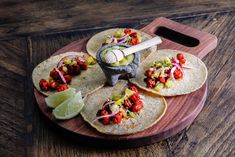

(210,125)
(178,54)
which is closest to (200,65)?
(178,54)

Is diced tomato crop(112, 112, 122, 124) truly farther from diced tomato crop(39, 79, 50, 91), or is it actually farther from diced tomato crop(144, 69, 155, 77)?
diced tomato crop(39, 79, 50, 91)

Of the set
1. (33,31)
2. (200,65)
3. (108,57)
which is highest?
(108,57)

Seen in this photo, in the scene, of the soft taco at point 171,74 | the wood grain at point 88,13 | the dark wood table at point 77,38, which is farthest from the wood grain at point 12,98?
the soft taco at point 171,74

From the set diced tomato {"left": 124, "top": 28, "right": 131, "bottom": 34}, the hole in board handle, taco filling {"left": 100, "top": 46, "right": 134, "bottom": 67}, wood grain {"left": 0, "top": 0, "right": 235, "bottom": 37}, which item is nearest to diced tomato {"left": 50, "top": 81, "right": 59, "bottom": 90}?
taco filling {"left": 100, "top": 46, "right": 134, "bottom": 67}

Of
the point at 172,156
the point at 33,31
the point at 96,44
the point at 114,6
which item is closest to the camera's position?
the point at 172,156

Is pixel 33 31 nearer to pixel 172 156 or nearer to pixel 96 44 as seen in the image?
pixel 96 44

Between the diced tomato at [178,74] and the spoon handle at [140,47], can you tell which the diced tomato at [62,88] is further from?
the diced tomato at [178,74]

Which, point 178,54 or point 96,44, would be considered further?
→ point 96,44
